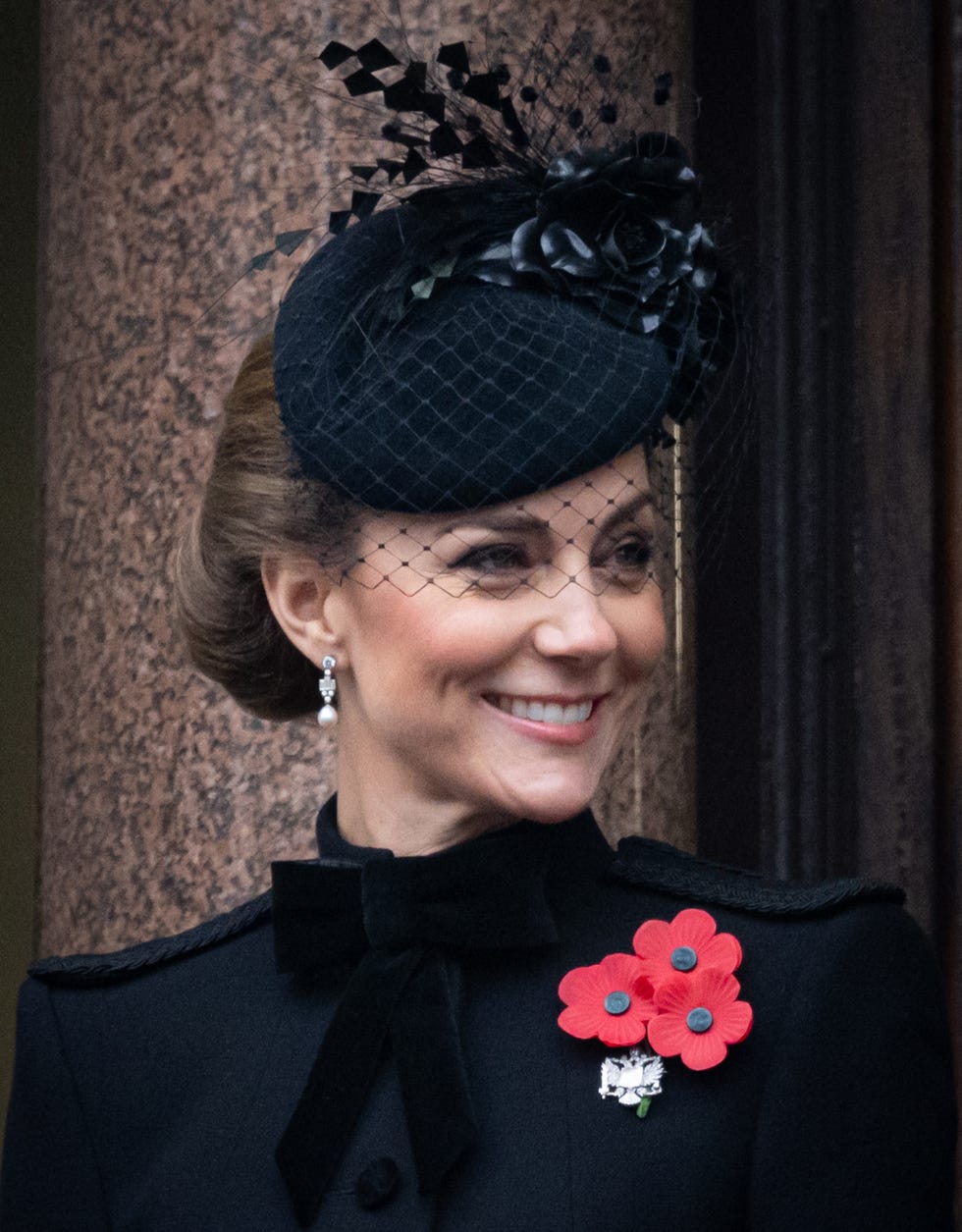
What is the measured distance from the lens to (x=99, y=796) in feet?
9.16

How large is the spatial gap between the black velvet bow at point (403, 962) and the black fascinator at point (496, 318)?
15.3 inches

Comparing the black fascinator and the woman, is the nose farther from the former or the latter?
the black fascinator

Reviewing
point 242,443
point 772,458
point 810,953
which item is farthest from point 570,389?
point 772,458

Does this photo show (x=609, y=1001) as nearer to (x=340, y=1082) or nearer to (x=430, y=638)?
(x=340, y=1082)

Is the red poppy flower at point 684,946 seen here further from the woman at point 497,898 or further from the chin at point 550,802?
the chin at point 550,802

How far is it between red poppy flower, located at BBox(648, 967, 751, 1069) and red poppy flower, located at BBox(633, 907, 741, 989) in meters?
0.01

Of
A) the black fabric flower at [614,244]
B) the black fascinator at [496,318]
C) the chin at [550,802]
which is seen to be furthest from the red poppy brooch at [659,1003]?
the black fabric flower at [614,244]

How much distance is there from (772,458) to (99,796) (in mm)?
1176

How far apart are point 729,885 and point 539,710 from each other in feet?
1.02

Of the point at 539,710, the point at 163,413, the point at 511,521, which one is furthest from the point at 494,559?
the point at 163,413

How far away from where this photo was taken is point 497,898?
6.15ft

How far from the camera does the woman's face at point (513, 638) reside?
1801 millimetres

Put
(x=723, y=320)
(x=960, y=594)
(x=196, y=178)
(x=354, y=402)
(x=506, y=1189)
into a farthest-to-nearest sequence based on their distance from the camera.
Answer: (x=196, y=178) < (x=960, y=594) < (x=723, y=320) < (x=354, y=402) < (x=506, y=1189)

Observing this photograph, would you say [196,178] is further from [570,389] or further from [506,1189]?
[506,1189]
